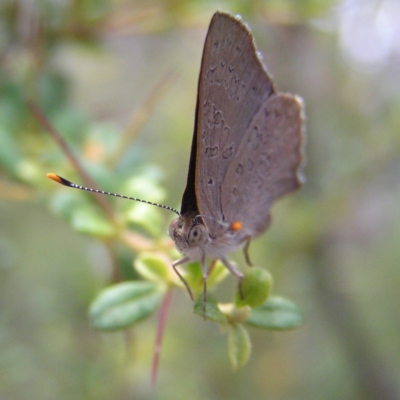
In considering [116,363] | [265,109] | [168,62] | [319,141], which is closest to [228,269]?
[265,109]

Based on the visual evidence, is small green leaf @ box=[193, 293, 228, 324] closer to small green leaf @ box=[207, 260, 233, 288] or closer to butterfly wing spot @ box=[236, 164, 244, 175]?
small green leaf @ box=[207, 260, 233, 288]

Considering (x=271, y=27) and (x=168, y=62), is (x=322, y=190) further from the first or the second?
(x=168, y=62)

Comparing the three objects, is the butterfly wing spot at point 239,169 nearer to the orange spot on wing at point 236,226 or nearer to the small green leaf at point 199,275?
the orange spot on wing at point 236,226

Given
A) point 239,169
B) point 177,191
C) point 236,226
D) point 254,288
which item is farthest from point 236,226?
point 177,191

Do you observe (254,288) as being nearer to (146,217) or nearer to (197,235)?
(197,235)

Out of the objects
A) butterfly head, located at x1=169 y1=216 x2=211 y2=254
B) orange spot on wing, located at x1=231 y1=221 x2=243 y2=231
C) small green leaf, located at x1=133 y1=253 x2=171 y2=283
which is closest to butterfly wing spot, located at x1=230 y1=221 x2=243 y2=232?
orange spot on wing, located at x1=231 y1=221 x2=243 y2=231

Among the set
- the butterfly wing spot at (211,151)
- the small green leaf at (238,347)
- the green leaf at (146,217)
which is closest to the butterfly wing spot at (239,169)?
the butterfly wing spot at (211,151)

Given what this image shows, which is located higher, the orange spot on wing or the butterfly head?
the orange spot on wing
